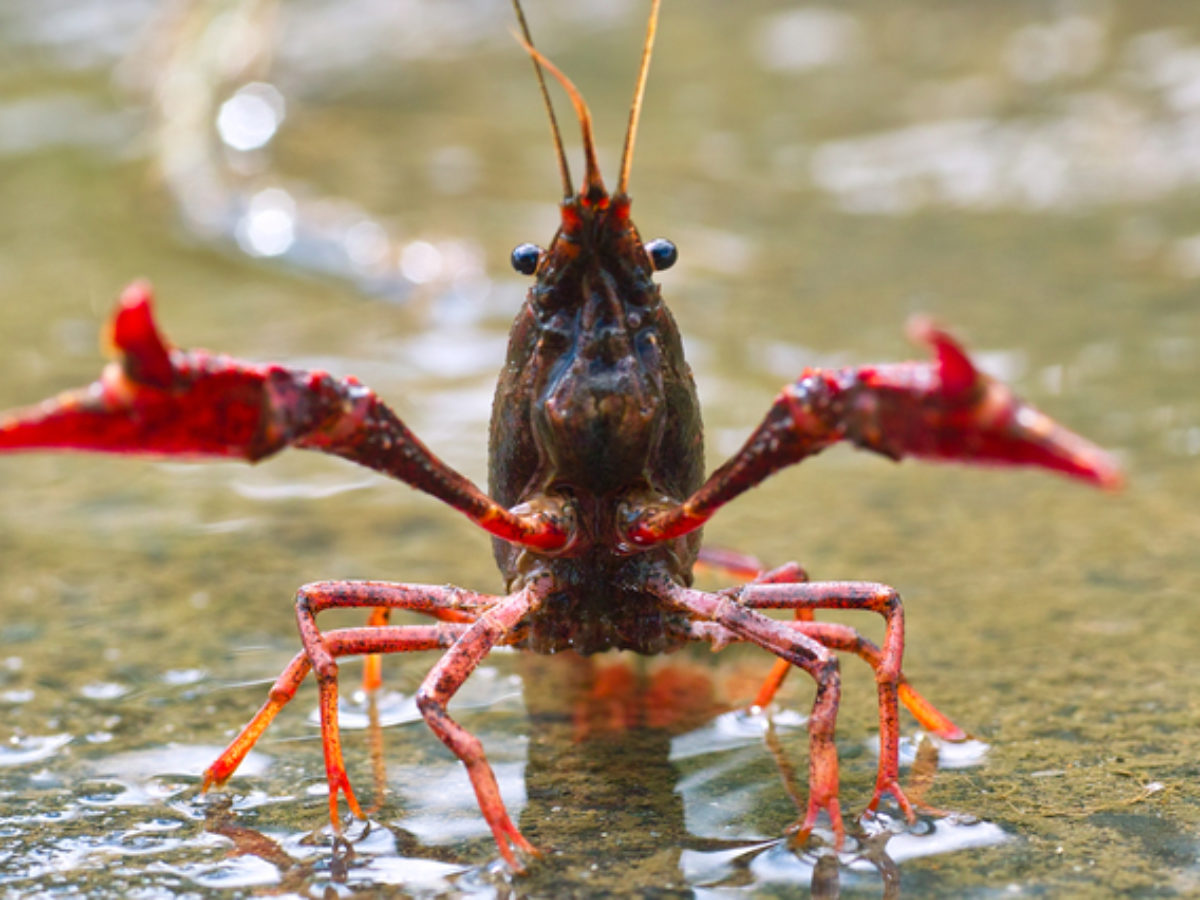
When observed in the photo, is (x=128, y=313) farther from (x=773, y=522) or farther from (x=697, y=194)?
(x=697, y=194)

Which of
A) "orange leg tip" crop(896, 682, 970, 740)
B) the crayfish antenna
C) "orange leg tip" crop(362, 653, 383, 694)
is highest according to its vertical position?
the crayfish antenna

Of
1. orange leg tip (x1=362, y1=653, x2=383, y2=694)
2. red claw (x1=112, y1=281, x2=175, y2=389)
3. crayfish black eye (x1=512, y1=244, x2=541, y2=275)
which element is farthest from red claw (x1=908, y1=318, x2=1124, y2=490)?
orange leg tip (x1=362, y1=653, x2=383, y2=694)

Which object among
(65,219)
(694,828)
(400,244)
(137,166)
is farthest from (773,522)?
(137,166)

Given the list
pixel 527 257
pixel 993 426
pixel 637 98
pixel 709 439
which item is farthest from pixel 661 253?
pixel 709 439

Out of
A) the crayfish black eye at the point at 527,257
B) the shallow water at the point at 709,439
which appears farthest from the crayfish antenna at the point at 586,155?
the shallow water at the point at 709,439

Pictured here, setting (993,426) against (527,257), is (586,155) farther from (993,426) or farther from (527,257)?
(993,426)

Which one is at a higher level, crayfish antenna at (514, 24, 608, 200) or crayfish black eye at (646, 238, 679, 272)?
crayfish antenna at (514, 24, 608, 200)

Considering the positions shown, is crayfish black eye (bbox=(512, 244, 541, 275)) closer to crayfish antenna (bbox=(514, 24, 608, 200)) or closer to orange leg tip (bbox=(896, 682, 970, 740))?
crayfish antenna (bbox=(514, 24, 608, 200))

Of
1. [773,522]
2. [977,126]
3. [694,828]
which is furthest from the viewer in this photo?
[977,126]
